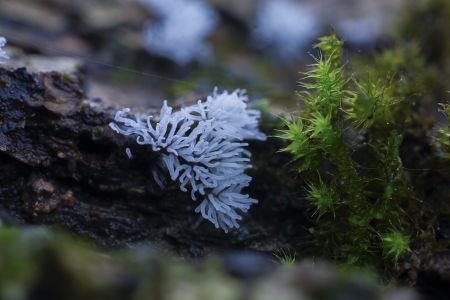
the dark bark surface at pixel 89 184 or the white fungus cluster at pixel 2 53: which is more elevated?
→ the white fungus cluster at pixel 2 53

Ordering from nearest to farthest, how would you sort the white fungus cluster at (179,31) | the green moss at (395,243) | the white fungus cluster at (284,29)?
1. the green moss at (395,243)
2. the white fungus cluster at (179,31)
3. the white fungus cluster at (284,29)

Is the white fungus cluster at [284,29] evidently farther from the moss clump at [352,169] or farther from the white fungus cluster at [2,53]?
the white fungus cluster at [2,53]

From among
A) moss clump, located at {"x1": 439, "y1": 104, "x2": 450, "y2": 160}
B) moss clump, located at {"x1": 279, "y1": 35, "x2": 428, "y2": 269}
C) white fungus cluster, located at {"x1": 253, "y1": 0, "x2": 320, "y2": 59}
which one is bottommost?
moss clump, located at {"x1": 279, "y1": 35, "x2": 428, "y2": 269}

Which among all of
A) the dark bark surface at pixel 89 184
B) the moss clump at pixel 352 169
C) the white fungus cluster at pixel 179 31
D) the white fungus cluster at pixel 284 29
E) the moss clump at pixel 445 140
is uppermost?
the white fungus cluster at pixel 284 29

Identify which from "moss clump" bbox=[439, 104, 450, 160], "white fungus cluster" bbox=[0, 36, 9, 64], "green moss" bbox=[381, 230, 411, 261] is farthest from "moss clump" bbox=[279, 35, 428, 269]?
"white fungus cluster" bbox=[0, 36, 9, 64]

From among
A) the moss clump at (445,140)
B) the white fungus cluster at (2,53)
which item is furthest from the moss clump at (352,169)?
the white fungus cluster at (2,53)

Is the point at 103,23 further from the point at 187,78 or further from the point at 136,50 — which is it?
the point at 187,78

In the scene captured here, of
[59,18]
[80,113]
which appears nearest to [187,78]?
[59,18]

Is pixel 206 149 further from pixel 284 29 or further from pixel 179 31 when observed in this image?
pixel 284 29

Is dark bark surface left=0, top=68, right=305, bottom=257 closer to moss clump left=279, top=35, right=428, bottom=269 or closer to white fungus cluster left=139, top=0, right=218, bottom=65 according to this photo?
moss clump left=279, top=35, right=428, bottom=269
